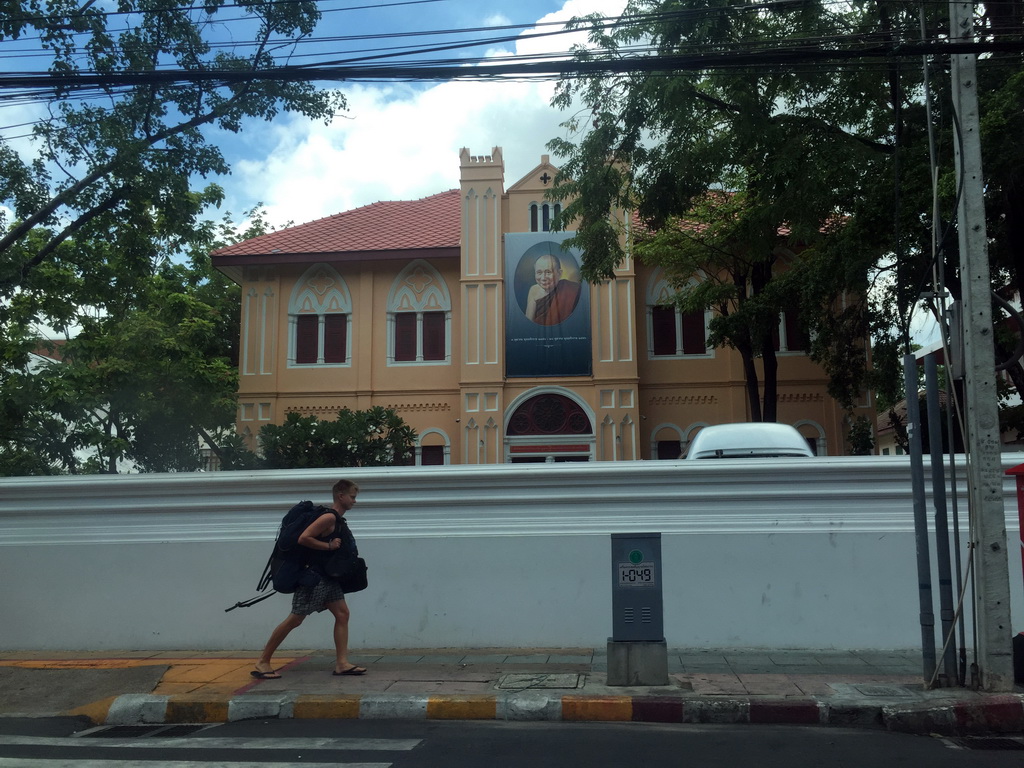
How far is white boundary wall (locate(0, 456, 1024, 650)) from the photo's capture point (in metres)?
8.34

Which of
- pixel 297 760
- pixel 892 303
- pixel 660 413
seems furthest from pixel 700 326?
pixel 297 760

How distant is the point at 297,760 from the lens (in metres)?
5.21

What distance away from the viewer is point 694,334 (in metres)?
25.6

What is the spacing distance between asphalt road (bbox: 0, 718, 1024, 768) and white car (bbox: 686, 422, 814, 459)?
470 cm

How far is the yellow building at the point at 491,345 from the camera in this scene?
24672 mm

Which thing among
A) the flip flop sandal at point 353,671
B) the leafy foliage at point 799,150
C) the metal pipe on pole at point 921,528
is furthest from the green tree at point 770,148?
the flip flop sandal at point 353,671

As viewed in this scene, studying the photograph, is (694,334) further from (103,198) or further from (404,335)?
(103,198)

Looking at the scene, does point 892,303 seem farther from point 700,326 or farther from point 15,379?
point 15,379

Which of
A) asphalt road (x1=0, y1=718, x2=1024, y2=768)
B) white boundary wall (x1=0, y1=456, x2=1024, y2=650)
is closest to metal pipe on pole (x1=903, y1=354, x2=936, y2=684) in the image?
asphalt road (x1=0, y1=718, x2=1024, y2=768)

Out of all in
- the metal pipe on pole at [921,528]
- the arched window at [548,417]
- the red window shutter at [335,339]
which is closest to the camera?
the metal pipe on pole at [921,528]

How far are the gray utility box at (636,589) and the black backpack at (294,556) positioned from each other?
94.4 inches

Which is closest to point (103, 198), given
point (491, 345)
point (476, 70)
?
point (476, 70)

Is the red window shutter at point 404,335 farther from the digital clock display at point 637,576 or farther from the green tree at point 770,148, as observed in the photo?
the digital clock display at point 637,576

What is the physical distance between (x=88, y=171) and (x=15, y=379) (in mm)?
6479
